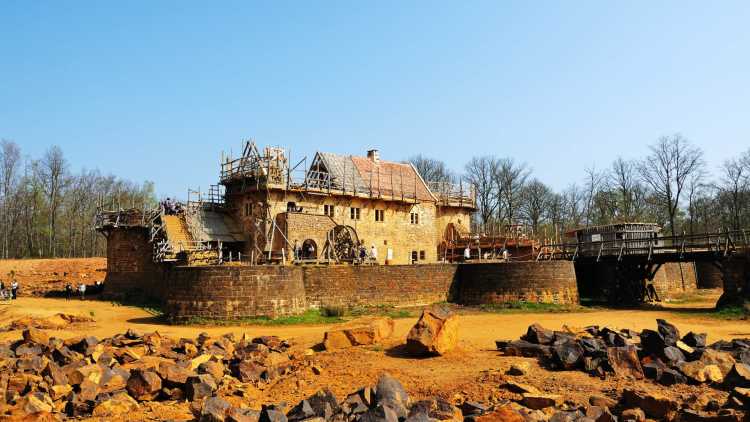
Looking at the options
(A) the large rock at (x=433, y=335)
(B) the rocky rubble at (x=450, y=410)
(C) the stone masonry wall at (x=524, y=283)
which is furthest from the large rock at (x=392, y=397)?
(C) the stone masonry wall at (x=524, y=283)

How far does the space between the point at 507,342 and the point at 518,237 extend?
84.5ft

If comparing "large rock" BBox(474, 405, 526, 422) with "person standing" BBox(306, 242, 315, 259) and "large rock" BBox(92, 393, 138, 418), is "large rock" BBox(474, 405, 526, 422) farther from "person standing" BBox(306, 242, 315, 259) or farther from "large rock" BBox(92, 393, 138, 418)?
"person standing" BBox(306, 242, 315, 259)

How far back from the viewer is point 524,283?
29703 millimetres

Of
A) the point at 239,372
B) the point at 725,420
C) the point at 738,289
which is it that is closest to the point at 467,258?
the point at 738,289

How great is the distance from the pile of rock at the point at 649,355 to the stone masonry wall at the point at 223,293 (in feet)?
39.5

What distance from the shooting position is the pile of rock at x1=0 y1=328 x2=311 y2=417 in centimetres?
1177

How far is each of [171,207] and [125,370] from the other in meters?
22.1

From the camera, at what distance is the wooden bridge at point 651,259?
1056 inches

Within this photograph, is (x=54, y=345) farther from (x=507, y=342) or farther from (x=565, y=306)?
(x=565, y=306)

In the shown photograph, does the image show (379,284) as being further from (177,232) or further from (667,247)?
(667,247)

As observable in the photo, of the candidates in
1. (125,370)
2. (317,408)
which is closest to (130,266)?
(125,370)

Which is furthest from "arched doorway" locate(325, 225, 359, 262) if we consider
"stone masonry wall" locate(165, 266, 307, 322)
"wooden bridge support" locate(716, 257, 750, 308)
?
"wooden bridge support" locate(716, 257, 750, 308)

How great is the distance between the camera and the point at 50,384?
12.7m

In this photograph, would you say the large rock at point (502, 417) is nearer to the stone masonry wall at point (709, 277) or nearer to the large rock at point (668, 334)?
the large rock at point (668, 334)
